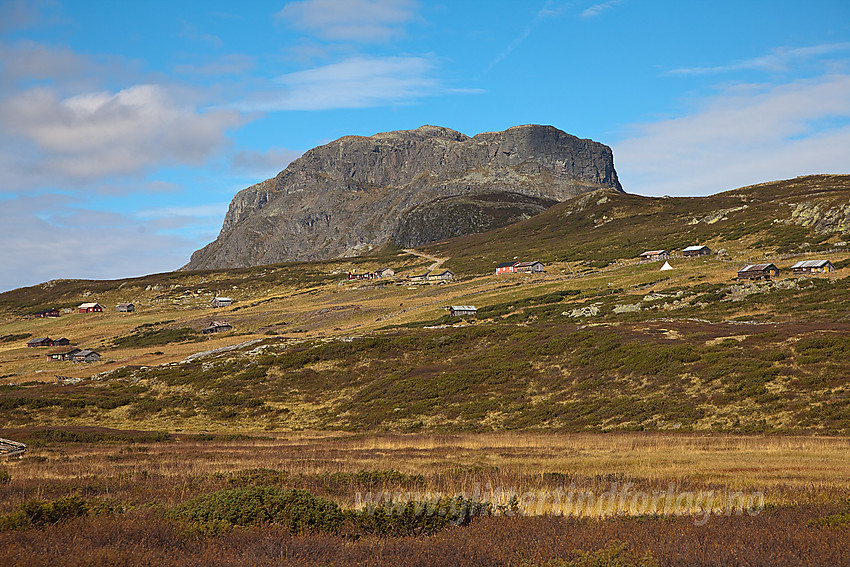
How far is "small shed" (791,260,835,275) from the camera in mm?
93312

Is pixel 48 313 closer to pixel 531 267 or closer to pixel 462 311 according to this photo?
pixel 531 267

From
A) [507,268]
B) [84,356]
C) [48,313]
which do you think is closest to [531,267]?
[507,268]

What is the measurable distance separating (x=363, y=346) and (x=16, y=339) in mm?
114863

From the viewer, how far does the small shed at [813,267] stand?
93312 millimetres

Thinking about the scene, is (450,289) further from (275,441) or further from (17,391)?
(275,441)

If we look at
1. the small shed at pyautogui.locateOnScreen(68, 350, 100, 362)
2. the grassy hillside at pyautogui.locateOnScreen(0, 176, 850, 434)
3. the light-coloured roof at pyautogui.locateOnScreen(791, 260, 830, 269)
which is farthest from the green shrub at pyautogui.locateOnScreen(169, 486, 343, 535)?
the small shed at pyautogui.locateOnScreen(68, 350, 100, 362)

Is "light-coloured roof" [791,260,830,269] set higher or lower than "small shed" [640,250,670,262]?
lower

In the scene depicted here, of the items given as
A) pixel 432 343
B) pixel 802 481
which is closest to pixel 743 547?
pixel 802 481

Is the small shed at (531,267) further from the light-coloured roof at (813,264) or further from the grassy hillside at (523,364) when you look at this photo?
the light-coloured roof at (813,264)

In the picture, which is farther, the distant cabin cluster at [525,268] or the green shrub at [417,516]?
the distant cabin cluster at [525,268]

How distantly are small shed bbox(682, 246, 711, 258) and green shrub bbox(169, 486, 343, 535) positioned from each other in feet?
458

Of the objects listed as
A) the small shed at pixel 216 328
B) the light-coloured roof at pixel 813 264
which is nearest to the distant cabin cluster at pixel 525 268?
the light-coloured roof at pixel 813 264

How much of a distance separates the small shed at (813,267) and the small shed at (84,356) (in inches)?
4610

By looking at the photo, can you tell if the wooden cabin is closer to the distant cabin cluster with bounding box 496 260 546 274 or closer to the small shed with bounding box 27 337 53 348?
the small shed with bounding box 27 337 53 348
